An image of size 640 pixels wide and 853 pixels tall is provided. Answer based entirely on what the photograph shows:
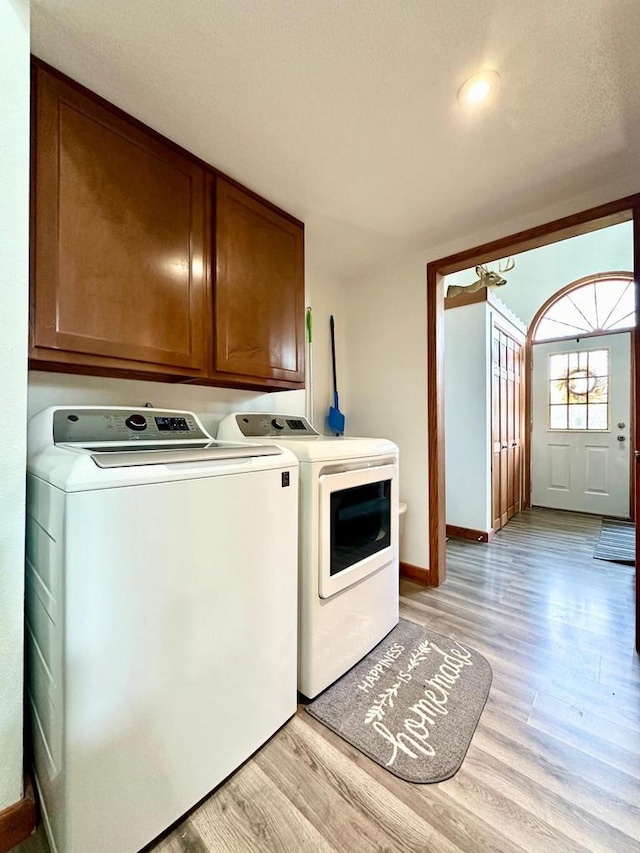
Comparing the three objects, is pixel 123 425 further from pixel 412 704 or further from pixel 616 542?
pixel 616 542

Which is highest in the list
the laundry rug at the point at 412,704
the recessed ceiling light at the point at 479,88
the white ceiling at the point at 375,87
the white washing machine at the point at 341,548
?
the white ceiling at the point at 375,87

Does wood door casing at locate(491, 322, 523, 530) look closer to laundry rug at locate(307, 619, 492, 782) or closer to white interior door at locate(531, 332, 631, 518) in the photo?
white interior door at locate(531, 332, 631, 518)

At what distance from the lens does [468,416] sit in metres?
3.29

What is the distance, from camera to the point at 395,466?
1801 millimetres

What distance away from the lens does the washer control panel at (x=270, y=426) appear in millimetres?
1827

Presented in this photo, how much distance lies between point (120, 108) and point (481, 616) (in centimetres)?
292

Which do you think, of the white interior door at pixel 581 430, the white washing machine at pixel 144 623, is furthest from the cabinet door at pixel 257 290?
the white interior door at pixel 581 430

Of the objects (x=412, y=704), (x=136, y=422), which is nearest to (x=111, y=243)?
(x=136, y=422)

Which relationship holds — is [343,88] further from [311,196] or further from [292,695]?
[292,695]

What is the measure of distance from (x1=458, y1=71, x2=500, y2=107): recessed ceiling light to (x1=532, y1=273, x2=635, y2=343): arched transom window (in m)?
3.77

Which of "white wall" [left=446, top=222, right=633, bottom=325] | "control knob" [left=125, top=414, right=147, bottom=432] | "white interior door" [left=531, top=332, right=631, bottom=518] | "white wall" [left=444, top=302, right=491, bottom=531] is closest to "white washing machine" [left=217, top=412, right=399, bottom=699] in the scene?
"control knob" [left=125, top=414, right=147, bottom=432]

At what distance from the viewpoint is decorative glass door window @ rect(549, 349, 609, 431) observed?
13.4 feet

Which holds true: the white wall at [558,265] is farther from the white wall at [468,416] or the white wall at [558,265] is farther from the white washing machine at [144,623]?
the white washing machine at [144,623]

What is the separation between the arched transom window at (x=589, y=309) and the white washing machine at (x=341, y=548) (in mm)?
3905
